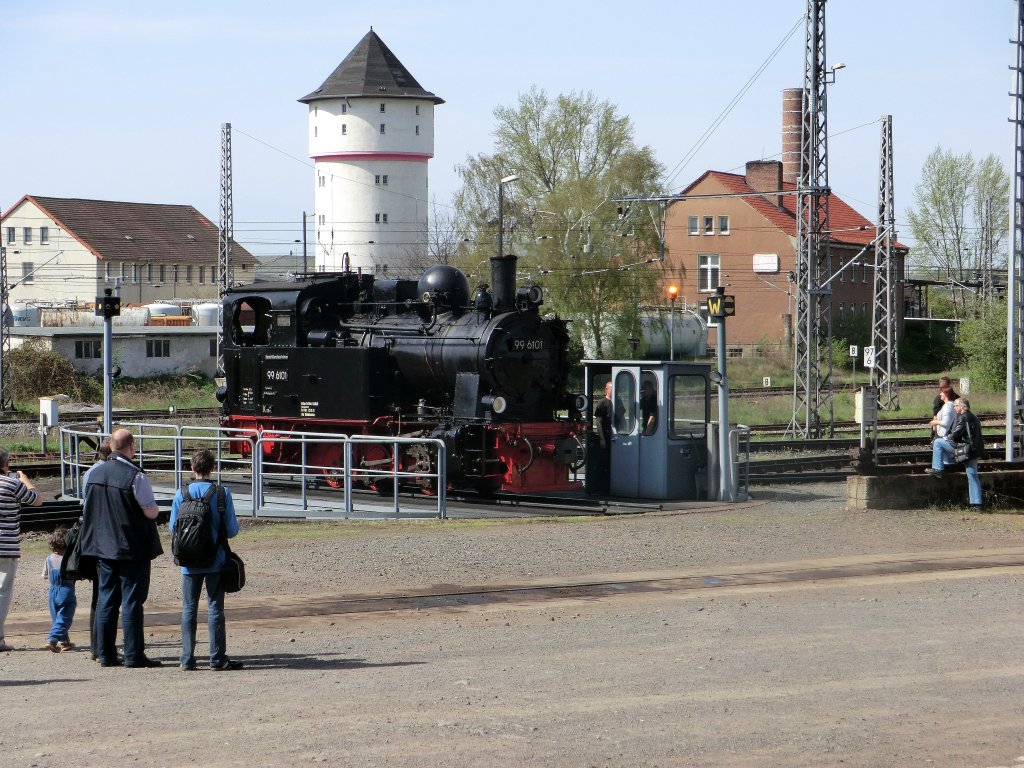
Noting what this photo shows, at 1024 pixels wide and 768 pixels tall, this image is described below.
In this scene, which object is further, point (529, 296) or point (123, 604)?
point (529, 296)

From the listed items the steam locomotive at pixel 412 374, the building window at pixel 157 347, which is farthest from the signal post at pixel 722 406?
the building window at pixel 157 347

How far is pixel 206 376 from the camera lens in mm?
55938

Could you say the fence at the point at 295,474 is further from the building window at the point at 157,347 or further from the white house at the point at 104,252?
the white house at the point at 104,252

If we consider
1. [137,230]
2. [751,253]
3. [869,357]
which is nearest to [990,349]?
[869,357]

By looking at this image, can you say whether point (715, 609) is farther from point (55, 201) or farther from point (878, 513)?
point (55, 201)

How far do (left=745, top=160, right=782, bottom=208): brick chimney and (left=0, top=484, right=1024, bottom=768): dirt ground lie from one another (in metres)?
56.3

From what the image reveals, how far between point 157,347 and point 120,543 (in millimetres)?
47079

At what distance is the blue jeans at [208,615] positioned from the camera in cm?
892

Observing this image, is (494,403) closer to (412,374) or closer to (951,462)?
(412,374)

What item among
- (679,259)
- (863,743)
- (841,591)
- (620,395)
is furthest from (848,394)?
(863,743)

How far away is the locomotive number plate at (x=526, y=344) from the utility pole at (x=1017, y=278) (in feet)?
23.0

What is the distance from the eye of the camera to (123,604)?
9.22 meters

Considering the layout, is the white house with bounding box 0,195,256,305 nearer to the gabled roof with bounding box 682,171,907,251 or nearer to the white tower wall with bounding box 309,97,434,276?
the white tower wall with bounding box 309,97,434,276

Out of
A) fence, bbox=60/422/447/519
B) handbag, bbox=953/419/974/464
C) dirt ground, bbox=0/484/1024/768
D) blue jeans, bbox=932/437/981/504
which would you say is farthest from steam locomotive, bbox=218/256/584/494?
handbag, bbox=953/419/974/464
